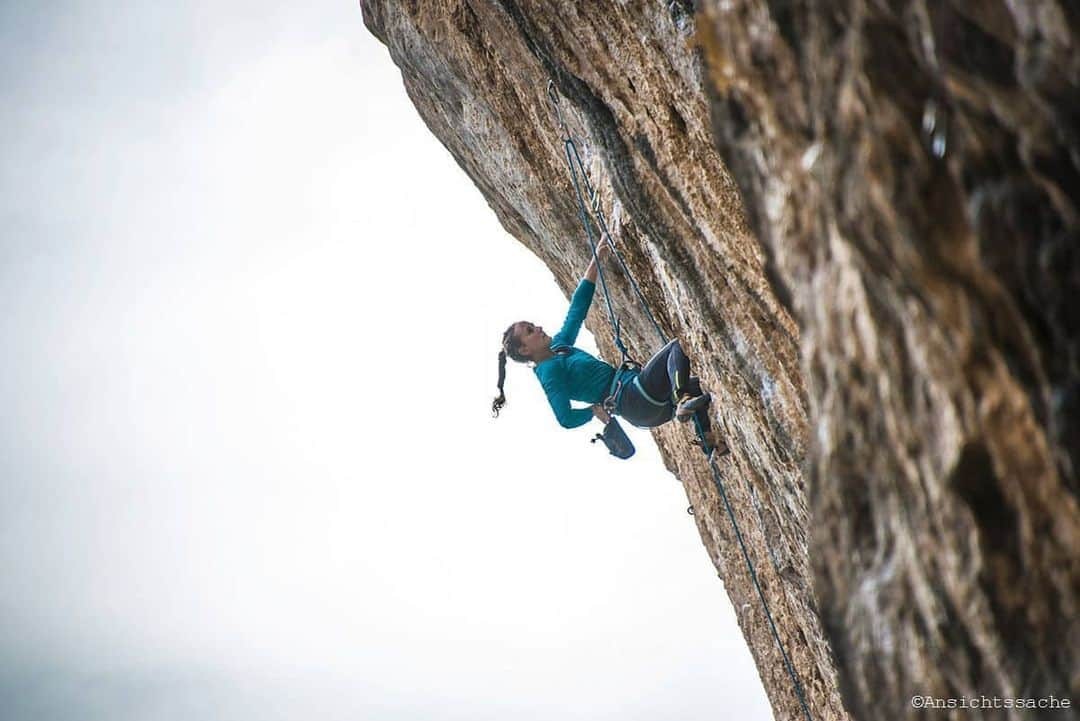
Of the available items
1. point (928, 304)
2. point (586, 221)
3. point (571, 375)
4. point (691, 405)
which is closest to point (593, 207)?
point (586, 221)

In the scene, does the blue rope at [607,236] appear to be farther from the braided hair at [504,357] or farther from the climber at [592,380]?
the braided hair at [504,357]

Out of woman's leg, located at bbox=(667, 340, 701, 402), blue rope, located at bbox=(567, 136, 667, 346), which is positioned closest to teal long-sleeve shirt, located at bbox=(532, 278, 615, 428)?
blue rope, located at bbox=(567, 136, 667, 346)

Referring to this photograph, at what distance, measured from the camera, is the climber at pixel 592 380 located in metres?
7.07

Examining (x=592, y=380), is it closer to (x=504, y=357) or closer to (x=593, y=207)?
(x=504, y=357)

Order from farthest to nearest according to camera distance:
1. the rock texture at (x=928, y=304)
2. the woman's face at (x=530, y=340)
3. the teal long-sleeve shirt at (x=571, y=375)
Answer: the woman's face at (x=530, y=340), the teal long-sleeve shirt at (x=571, y=375), the rock texture at (x=928, y=304)

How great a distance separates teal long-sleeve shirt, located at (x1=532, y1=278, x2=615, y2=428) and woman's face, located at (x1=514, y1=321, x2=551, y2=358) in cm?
9

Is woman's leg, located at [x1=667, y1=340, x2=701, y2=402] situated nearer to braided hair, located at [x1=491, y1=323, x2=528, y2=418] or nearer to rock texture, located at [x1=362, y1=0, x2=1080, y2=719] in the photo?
braided hair, located at [x1=491, y1=323, x2=528, y2=418]

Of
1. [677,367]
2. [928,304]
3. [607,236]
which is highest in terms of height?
[607,236]

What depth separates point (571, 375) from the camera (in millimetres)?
7523

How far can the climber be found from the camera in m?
7.07

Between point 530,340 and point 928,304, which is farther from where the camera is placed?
point 530,340

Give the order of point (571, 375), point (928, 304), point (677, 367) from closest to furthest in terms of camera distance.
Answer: point (928, 304)
point (677, 367)
point (571, 375)

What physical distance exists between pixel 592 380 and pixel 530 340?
2.12 ft

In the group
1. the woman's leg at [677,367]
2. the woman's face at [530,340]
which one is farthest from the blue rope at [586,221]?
the woman's face at [530,340]
